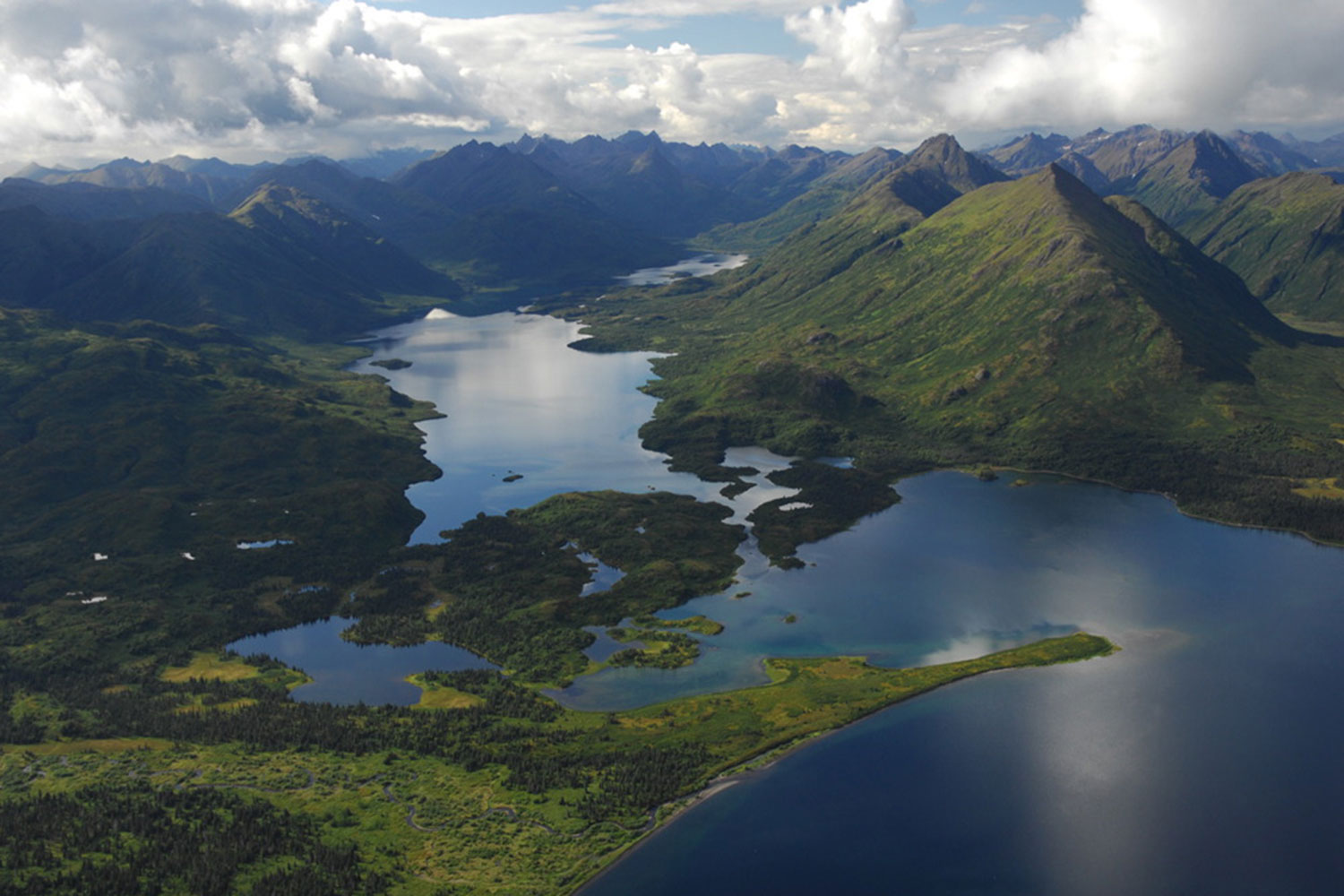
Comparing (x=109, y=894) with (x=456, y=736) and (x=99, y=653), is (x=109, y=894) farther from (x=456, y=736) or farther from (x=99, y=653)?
(x=99, y=653)

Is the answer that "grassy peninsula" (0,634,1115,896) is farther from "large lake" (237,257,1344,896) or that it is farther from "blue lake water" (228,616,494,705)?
"large lake" (237,257,1344,896)

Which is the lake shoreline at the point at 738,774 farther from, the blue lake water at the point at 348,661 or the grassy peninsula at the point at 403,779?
the blue lake water at the point at 348,661

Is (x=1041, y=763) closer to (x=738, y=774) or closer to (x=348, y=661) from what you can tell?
(x=738, y=774)

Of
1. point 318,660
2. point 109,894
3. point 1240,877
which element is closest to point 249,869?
point 109,894

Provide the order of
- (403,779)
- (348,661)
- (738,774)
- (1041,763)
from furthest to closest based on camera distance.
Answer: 1. (348,661)
2. (738,774)
3. (1041,763)
4. (403,779)

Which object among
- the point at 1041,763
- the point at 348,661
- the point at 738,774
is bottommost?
the point at 348,661

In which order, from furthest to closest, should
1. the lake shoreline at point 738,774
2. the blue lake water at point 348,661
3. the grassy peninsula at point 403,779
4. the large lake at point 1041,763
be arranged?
1. the blue lake water at point 348,661
2. the lake shoreline at point 738,774
3. the large lake at point 1041,763
4. the grassy peninsula at point 403,779

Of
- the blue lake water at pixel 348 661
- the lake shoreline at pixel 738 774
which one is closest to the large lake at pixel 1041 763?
the blue lake water at pixel 348 661

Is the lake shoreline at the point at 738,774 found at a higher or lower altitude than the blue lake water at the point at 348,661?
higher

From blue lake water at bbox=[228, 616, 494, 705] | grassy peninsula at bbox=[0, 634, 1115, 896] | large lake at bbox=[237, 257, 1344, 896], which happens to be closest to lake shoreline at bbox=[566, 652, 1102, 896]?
grassy peninsula at bbox=[0, 634, 1115, 896]

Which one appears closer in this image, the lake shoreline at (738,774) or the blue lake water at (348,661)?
the lake shoreline at (738,774)

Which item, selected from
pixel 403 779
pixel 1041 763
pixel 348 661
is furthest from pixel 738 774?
pixel 348 661
